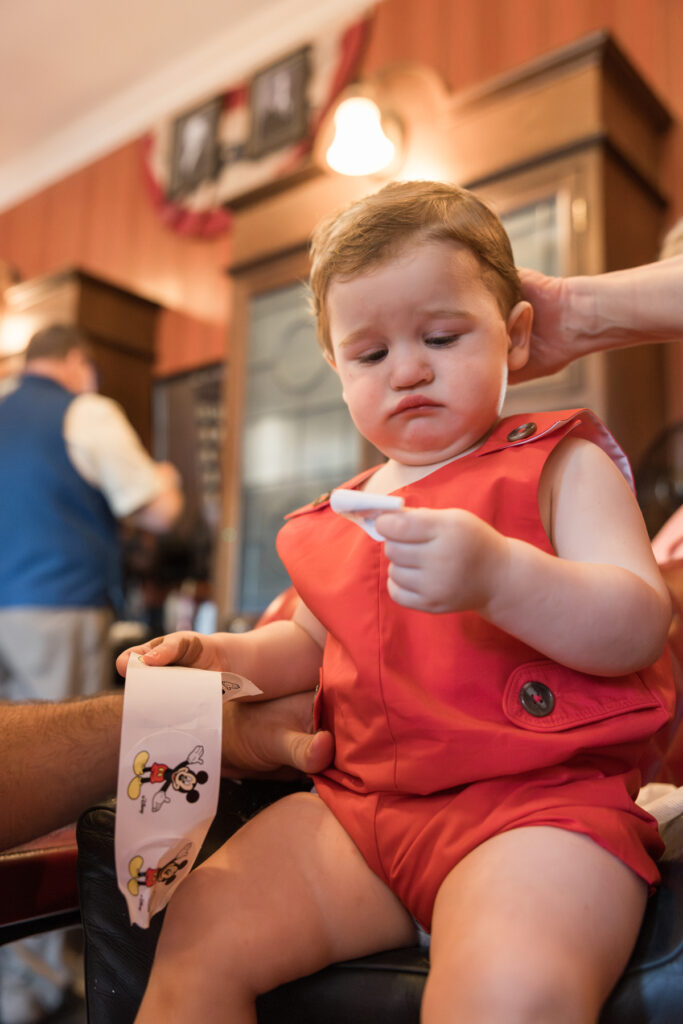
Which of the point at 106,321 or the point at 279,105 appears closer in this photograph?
the point at 279,105

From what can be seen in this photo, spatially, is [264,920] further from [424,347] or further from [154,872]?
[424,347]

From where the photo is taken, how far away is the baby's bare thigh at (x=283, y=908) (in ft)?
2.18

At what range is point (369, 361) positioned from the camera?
846 millimetres

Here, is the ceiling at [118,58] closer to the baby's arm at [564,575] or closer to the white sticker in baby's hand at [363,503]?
the baby's arm at [564,575]

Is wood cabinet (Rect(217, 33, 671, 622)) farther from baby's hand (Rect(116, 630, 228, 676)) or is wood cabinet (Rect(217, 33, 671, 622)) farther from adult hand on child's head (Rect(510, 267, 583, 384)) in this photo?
baby's hand (Rect(116, 630, 228, 676))

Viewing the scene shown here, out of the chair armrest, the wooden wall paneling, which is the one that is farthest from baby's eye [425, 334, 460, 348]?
the wooden wall paneling

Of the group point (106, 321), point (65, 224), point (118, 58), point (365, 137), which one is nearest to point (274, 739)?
point (365, 137)

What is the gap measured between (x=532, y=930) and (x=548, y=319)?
683 millimetres

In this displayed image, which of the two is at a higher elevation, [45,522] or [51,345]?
[51,345]

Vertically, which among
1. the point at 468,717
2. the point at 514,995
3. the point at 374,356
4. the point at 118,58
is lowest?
the point at 514,995

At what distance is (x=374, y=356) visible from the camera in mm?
845

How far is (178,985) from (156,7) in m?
4.40

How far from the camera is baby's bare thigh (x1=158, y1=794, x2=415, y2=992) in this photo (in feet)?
2.18

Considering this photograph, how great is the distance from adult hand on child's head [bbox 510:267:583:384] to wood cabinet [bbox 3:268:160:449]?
10.9 ft
